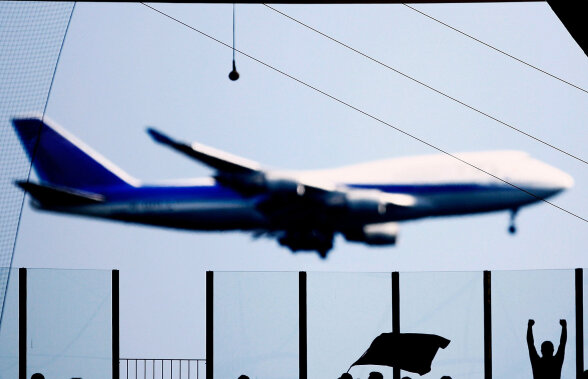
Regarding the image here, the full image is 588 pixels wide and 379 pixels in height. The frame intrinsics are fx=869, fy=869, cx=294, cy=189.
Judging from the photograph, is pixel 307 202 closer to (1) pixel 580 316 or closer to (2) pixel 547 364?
(1) pixel 580 316

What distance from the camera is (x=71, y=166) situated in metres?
18.1

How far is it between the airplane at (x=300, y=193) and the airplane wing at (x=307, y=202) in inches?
1.0

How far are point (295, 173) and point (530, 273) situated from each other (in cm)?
1136

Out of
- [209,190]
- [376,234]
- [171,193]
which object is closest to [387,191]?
[376,234]

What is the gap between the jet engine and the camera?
16344mm

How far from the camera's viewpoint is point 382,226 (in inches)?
660

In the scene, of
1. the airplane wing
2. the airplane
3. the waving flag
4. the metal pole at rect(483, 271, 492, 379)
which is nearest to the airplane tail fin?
the airplane

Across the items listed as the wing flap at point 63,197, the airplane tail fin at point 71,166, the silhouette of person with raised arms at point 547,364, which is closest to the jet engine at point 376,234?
the airplane tail fin at point 71,166

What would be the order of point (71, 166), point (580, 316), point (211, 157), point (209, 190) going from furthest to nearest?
point (209, 190), point (71, 166), point (211, 157), point (580, 316)

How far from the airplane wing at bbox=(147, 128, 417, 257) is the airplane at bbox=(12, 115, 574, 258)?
24 millimetres

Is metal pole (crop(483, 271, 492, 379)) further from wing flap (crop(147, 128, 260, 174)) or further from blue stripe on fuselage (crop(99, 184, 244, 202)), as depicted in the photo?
blue stripe on fuselage (crop(99, 184, 244, 202))

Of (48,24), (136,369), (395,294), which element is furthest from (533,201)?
(48,24)

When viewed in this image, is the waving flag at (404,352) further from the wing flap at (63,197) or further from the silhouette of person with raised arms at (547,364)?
the wing flap at (63,197)

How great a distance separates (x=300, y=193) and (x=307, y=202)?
26 cm
